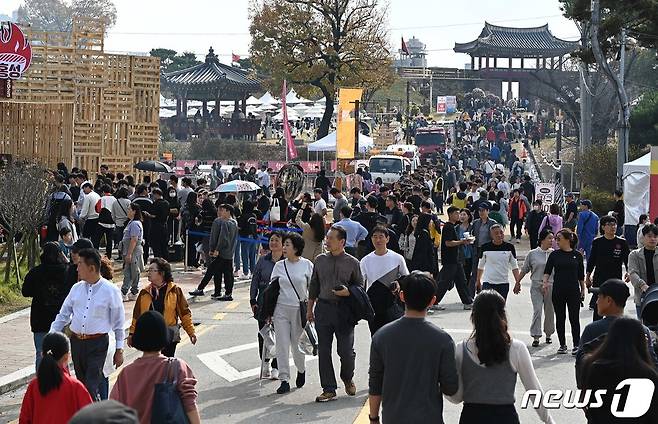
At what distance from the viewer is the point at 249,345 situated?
1501 cm

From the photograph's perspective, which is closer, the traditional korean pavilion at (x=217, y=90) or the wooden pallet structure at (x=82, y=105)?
the wooden pallet structure at (x=82, y=105)

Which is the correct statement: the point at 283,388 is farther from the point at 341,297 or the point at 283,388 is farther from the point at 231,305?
the point at 231,305

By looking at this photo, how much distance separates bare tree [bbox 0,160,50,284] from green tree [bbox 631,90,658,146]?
29557 mm

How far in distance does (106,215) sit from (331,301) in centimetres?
1146

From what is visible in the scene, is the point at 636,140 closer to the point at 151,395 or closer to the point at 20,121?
the point at 20,121

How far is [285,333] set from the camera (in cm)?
1204

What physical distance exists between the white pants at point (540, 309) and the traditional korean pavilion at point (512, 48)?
95.2m

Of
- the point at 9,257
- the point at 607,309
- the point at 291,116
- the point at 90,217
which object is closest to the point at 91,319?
the point at 607,309

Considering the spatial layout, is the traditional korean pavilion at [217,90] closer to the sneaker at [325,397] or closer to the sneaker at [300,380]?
the sneaker at [300,380]

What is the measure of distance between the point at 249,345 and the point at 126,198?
820 centimetres

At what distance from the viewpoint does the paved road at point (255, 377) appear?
11.0 metres

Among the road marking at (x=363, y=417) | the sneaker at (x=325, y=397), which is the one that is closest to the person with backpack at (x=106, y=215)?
the sneaker at (x=325, y=397)

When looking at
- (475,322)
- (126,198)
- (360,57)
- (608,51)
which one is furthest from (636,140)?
(475,322)

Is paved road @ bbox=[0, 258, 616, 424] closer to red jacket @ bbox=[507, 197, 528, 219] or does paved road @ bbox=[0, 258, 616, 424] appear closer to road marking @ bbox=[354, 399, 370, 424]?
road marking @ bbox=[354, 399, 370, 424]
